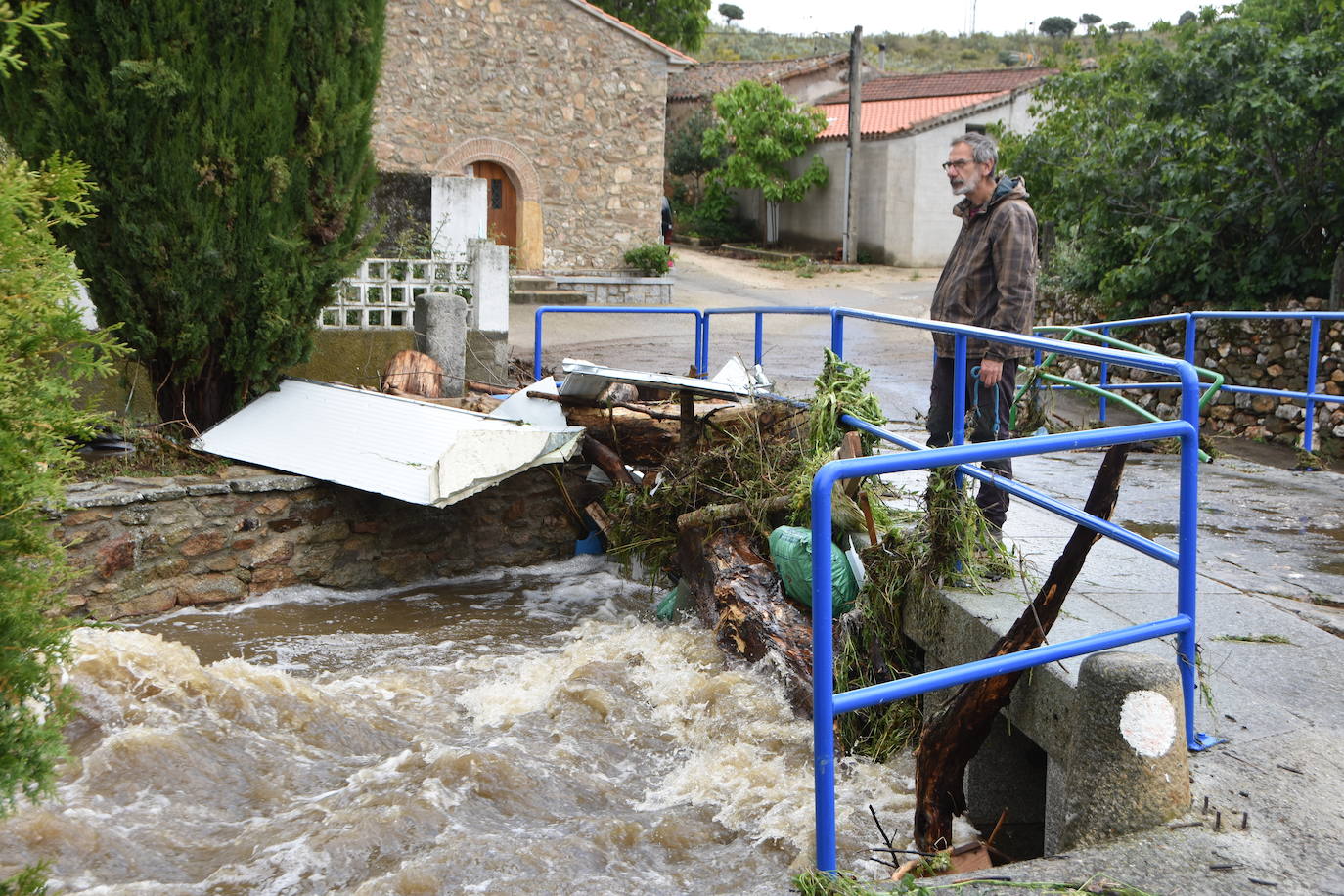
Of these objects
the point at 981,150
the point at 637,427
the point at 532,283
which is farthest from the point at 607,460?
the point at 532,283

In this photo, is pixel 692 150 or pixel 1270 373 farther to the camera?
pixel 692 150

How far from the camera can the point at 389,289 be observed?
9203 millimetres

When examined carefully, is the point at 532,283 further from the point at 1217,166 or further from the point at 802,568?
the point at 802,568

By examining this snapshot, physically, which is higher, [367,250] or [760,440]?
[367,250]

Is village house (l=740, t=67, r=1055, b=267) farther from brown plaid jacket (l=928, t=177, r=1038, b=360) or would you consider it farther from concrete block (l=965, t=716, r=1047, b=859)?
concrete block (l=965, t=716, r=1047, b=859)

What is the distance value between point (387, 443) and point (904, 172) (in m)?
22.9

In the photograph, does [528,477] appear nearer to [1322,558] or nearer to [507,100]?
[1322,558]

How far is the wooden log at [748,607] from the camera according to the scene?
500 cm

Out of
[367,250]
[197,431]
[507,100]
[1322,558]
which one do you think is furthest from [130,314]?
[507,100]

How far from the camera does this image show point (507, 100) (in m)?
20.1

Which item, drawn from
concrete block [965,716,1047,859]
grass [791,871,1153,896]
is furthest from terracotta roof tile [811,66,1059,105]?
grass [791,871,1153,896]

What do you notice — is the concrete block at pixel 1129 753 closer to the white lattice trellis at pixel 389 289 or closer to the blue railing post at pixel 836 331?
the blue railing post at pixel 836 331

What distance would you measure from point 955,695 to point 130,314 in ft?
18.5

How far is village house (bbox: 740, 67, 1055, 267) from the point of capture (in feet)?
89.8
